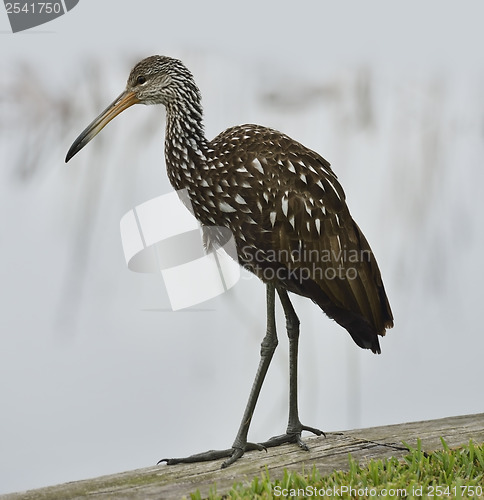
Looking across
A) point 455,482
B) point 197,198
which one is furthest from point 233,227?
point 455,482

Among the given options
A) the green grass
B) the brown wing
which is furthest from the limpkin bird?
the green grass

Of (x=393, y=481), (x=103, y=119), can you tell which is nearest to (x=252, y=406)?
(x=393, y=481)

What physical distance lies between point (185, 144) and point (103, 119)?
0.42 m

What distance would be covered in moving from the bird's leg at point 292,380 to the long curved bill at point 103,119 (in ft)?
3.29

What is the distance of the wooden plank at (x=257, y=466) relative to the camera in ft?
9.62

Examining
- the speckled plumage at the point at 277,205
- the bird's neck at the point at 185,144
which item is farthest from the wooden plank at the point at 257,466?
the bird's neck at the point at 185,144

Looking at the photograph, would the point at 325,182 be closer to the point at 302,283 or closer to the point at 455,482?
the point at 302,283

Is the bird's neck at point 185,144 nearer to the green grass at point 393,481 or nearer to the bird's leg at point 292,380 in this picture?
the bird's leg at point 292,380

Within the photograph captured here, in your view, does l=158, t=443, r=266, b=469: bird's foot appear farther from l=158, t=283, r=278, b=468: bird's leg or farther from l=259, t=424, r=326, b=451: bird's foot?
l=259, t=424, r=326, b=451: bird's foot

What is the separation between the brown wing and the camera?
9.75 feet

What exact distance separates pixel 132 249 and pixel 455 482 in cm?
163

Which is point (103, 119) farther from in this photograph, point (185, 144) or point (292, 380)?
point (292, 380)

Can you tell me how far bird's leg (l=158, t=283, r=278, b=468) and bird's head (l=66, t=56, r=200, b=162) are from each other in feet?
Result: 2.72

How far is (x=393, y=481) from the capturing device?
2.98 meters
